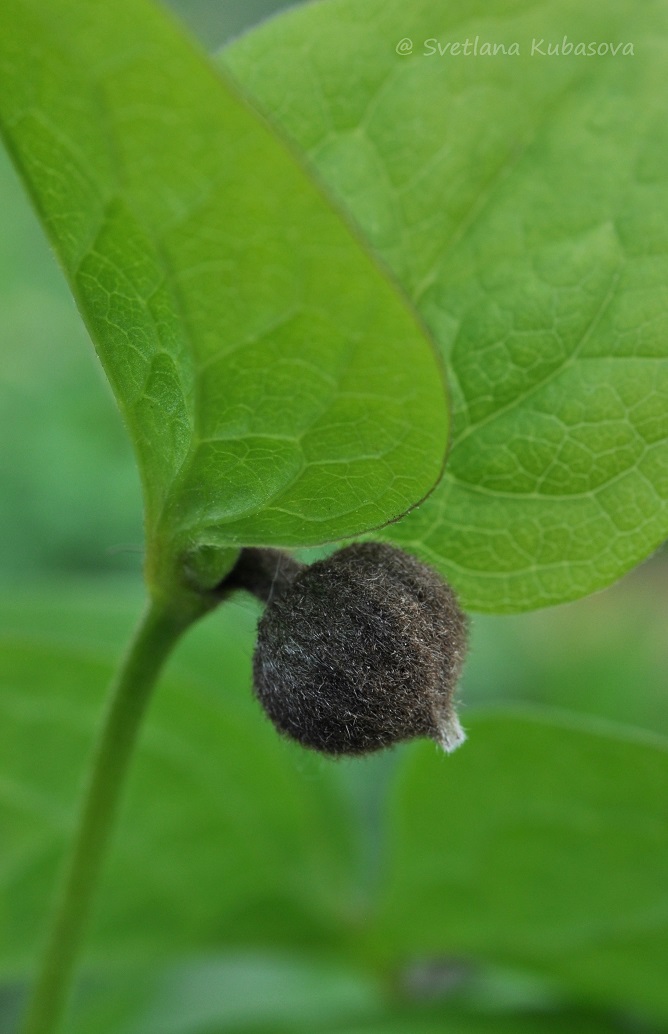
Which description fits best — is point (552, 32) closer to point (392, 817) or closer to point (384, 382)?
point (384, 382)

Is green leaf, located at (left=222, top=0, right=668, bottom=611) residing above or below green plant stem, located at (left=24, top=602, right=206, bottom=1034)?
above

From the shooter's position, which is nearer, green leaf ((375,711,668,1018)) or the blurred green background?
green leaf ((375,711,668,1018))

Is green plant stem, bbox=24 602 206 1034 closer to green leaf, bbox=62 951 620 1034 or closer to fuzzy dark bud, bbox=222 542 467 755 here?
fuzzy dark bud, bbox=222 542 467 755

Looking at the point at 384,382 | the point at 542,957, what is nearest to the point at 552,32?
the point at 384,382

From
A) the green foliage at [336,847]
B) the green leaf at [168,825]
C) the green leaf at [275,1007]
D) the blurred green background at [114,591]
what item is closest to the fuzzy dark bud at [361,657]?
the green foliage at [336,847]

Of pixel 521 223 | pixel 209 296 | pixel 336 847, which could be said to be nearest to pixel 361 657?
pixel 209 296

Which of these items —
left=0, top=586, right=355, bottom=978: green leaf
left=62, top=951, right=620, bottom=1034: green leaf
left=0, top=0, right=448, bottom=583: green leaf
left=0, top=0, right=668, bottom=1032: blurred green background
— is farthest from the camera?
left=0, top=0, right=668, bottom=1032: blurred green background

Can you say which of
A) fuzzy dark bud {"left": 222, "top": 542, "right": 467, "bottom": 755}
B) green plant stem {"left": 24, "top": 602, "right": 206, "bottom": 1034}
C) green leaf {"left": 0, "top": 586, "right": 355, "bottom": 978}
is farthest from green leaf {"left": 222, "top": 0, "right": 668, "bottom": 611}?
green leaf {"left": 0, "top": 586, "right": 355, "bottom": 978}
